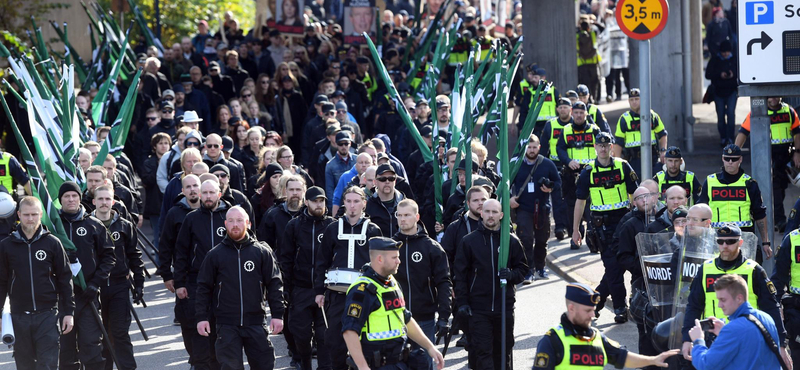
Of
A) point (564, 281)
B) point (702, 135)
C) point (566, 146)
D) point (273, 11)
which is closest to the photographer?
point (564, 281)

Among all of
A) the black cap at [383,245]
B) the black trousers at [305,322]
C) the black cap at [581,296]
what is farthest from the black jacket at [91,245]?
the black cap at [581,296]

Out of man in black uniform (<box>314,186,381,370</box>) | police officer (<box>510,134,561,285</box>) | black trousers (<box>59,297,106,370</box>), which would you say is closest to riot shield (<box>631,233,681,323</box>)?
man in black uniform (<box>314,186,381,370</box>)

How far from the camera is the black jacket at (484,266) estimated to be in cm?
1056

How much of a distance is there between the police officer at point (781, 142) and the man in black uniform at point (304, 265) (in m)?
6.93

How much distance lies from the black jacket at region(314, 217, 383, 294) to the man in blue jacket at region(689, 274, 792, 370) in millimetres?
3820

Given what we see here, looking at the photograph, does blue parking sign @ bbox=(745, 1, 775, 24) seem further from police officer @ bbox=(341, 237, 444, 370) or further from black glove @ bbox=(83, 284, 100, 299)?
black glove @ bbox=(83, 284, 100, 299)

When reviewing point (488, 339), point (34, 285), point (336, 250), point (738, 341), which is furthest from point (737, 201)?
point (34, 285)

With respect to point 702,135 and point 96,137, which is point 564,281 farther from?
point 702,135

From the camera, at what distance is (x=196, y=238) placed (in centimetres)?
1133

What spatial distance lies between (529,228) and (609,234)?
1.36 meters

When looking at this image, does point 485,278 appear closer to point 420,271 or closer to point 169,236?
point 420,271

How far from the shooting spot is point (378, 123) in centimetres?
2080

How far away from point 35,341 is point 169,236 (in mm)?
1680

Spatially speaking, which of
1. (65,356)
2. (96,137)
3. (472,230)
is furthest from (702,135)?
(65,356)
